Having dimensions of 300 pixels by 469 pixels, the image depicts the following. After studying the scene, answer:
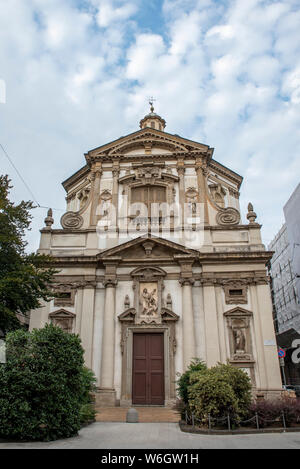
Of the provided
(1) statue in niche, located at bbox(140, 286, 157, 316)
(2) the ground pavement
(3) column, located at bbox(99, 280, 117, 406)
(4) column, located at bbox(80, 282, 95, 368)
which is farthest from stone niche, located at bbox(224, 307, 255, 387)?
(2) the ground pavement

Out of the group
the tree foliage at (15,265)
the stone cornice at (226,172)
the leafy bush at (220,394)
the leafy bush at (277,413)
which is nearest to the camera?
the leafy bush at (220,394)

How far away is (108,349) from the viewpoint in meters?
18.0

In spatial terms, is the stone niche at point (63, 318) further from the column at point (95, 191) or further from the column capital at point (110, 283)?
the column at point (95, 191)

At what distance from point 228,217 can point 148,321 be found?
741cm

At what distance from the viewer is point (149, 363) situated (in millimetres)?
18234

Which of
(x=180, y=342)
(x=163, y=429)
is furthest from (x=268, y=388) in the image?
(x=163, y=429)

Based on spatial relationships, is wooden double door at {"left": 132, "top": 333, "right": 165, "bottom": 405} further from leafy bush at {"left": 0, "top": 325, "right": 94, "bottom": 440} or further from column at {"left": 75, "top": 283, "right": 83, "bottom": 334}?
leafy bush at {"left": 0, "top": 325, "right": 94, "bottom": 440}

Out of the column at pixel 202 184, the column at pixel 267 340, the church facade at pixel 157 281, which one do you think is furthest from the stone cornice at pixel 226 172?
the column at pixel 267 340

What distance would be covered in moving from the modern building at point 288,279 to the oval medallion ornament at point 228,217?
1095 centimetres

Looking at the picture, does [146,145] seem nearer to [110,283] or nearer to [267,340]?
[110,283]

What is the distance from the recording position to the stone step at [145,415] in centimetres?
1347

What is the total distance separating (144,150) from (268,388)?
15071mm

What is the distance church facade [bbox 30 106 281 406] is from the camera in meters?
17.8

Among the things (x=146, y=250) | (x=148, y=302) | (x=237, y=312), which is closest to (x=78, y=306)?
(x=148, y=302)
